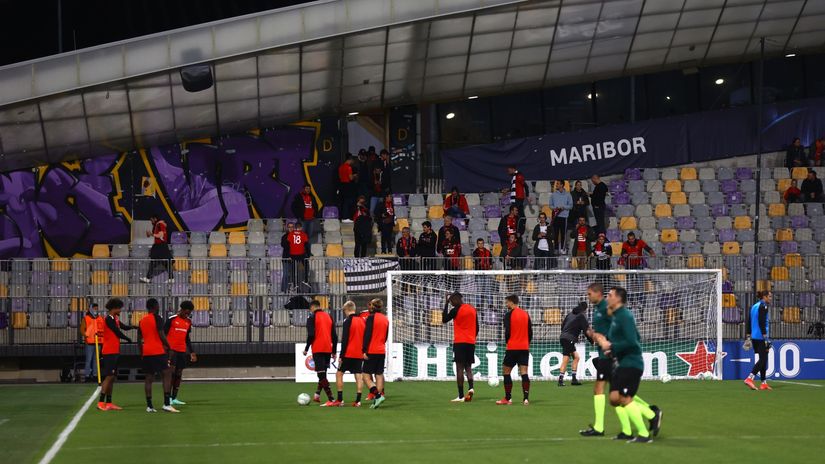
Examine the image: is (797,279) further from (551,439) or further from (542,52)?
(551,439)

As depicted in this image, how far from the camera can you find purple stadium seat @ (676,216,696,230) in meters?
38.2

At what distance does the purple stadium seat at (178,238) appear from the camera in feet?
119

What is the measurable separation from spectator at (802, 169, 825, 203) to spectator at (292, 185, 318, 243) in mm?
15955

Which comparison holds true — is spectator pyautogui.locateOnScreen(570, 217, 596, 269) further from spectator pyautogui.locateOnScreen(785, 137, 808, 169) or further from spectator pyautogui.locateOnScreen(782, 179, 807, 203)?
spectator pyautogui.locateOnScreen(785, 137, 808, 169)

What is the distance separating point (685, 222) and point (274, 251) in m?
13.3

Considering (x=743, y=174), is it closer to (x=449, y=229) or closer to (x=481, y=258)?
(x=449, y=229)

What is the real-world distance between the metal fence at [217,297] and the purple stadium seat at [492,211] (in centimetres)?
581

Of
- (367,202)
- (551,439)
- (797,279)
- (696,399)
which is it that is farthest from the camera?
(367,202)

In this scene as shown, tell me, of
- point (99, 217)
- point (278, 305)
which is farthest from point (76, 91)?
point (278, 305)

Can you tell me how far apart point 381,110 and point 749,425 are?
24934 millimetres

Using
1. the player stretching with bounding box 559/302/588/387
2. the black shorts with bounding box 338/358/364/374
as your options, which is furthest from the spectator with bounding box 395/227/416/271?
the black shorts with bounding box 338/358/364/374

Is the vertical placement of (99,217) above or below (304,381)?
above

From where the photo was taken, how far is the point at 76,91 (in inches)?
1355

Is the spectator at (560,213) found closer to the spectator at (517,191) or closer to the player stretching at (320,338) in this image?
the spectator at (517,191)
